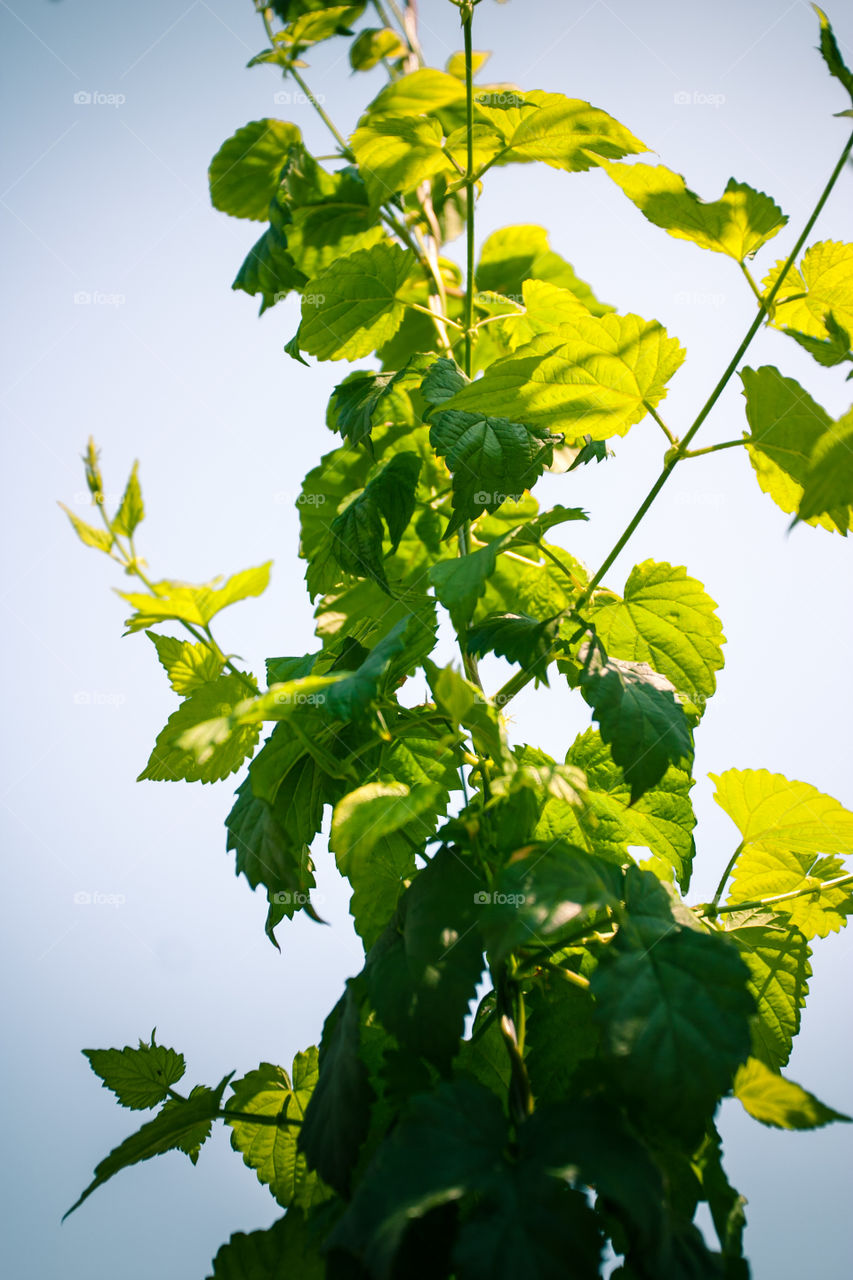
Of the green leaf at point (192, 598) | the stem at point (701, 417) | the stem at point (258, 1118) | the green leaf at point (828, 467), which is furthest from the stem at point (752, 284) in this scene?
the stem at point (258, 1118)

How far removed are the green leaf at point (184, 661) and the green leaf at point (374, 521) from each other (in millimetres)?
168

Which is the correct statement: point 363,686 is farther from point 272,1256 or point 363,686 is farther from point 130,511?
point 272,1256

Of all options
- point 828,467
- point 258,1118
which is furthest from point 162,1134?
point 828,467

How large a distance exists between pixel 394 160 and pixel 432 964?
33.5 inches

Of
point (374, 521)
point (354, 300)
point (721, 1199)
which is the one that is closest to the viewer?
point (721, 1199)

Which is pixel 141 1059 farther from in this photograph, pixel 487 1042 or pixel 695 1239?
pixel 695 1239

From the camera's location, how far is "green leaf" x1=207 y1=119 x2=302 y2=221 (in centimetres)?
115

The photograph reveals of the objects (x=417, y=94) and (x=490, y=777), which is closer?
(x=490, y=777)

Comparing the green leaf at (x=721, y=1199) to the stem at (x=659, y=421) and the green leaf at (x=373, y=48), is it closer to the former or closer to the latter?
the stem at (x=659, y=421)

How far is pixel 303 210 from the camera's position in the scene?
3.56ft

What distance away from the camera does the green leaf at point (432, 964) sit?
59 centimetres

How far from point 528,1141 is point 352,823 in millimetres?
251

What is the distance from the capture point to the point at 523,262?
1204mm

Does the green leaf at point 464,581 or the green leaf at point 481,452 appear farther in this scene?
the green leaf at point 481,452
